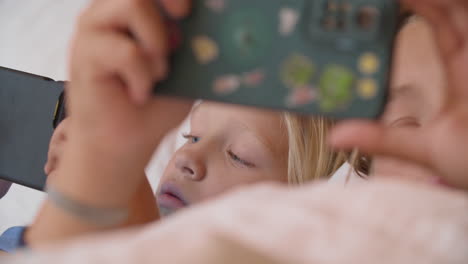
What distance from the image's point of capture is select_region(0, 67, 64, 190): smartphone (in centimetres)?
75

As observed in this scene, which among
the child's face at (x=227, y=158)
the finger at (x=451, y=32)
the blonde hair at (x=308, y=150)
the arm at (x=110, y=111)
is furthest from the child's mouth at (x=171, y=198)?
the finger at (x=451, y=32)

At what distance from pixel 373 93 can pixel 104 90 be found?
0.56ft

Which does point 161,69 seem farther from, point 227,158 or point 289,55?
point 227,158

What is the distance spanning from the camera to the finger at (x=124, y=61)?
0.32m

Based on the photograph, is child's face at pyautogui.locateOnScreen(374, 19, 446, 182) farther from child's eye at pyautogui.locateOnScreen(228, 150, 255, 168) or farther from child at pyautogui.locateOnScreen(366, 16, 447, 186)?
child's eye at pyautogui.locateOnScreen(228, 150, 255, 168)

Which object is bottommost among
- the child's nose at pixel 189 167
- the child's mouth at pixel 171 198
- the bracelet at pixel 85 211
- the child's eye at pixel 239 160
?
the child's mouth at pixel 171 198

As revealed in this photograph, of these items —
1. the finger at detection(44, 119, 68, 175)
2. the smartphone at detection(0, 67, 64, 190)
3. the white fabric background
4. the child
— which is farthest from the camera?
the white fabric background

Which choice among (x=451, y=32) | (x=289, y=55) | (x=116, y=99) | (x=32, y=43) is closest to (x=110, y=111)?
(x=116, y=99)

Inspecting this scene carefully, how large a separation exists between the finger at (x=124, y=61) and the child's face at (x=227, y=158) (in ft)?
1.00

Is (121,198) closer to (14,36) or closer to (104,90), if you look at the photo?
(104,90)

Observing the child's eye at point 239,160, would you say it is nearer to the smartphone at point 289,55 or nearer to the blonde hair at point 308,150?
the blonde hair at point 308,150

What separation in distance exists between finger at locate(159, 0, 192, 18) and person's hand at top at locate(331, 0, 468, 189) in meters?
0.12

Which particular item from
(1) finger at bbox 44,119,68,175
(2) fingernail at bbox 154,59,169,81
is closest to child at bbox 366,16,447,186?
(2) fingernail at bbox 154,59,169,81

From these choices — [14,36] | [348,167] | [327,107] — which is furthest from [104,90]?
[14,36]
